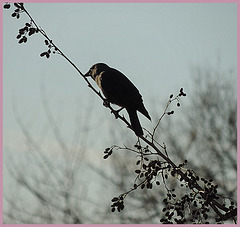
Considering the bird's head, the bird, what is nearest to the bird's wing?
the bird

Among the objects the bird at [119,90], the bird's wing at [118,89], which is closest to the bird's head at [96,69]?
the bird at [119,90]

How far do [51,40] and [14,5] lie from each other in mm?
304

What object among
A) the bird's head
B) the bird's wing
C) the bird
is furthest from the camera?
the bird's head

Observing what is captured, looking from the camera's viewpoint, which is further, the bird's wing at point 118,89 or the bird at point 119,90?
the bird's wing at point 118,89

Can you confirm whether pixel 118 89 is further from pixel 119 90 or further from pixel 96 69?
pixel 96 69

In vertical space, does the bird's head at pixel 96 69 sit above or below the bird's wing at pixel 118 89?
above

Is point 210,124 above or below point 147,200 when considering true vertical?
above

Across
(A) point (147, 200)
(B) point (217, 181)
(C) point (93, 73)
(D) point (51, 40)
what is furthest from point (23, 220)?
(D) point (51, 40)

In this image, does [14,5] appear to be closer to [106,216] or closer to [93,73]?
[93,73]

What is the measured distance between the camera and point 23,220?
11.9 m

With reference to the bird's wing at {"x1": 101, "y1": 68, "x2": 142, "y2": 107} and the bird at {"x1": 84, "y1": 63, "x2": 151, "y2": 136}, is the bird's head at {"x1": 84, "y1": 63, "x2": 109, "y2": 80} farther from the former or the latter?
the bird's wing at {"x1": 101, "y1": 68, "x2": 142, "y2": 107}

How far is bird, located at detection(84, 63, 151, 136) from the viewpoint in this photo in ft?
14.6

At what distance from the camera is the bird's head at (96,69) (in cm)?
499

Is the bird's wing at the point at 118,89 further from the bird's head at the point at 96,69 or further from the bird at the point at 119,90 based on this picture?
the bird's head at the point at 96,69
